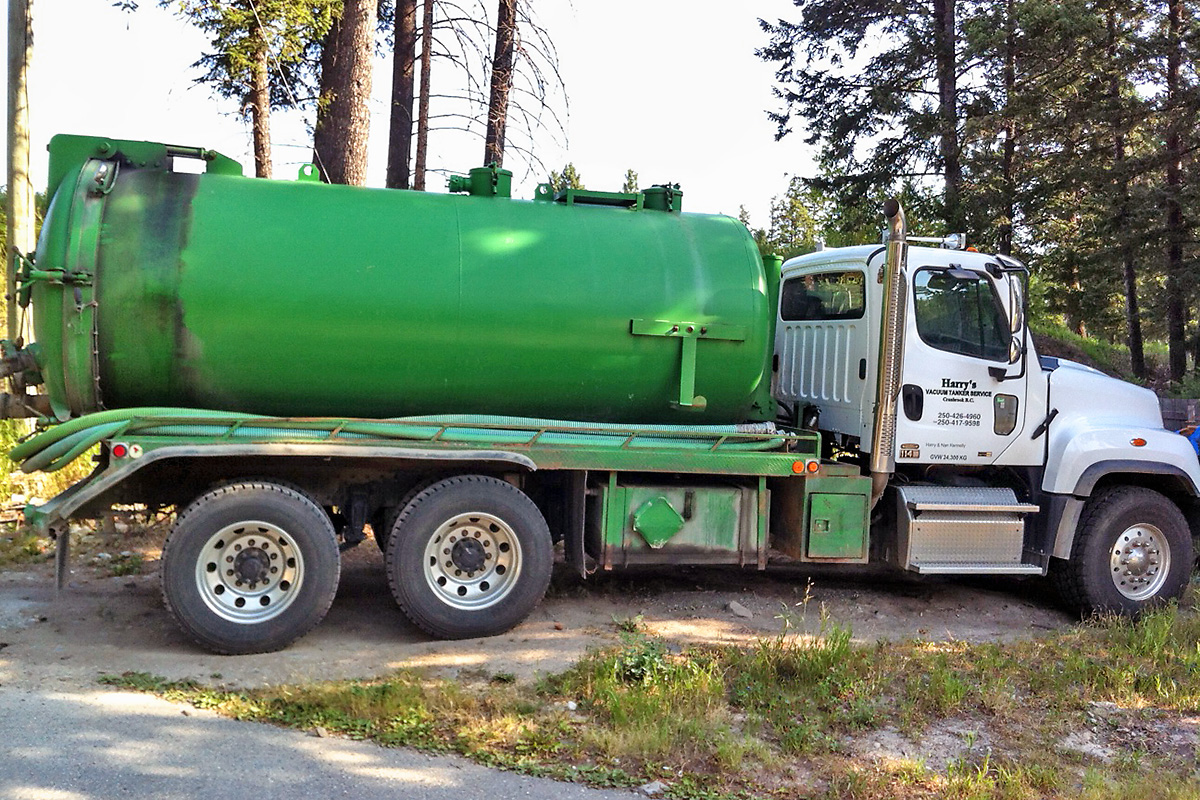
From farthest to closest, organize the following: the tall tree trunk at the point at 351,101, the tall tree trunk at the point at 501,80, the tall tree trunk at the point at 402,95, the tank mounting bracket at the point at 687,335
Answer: the tall tree trunk at the point at 402,95 → the tall tree trunk at the point at 501,80 → the tall tree trunk at the point at 351,101 → the tank mounting bracket at the point at 687,335

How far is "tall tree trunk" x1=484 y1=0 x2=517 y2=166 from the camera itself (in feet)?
45.9

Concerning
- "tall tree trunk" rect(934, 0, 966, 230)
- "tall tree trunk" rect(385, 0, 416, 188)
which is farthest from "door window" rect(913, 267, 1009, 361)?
"tall tree trunk" rect(934, 0, 966, 230)

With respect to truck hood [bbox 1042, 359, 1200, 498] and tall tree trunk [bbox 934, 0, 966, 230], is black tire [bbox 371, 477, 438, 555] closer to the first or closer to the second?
truck hood [bbox 1042, 359, 1200, 498]

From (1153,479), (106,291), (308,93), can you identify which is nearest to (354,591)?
(106,291)

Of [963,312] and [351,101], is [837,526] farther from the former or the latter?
[351,101]

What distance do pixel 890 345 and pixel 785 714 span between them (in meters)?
2.87

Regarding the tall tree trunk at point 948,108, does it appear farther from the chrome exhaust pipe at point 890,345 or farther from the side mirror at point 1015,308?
the chrome exhaust pipe at point 890,345

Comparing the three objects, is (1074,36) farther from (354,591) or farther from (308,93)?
(354,591)

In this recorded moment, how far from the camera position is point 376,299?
6344 millimetres

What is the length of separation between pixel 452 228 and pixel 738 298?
6.59 ft

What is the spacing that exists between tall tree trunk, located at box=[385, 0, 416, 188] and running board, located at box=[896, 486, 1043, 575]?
9.60m

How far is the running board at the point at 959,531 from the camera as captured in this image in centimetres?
729

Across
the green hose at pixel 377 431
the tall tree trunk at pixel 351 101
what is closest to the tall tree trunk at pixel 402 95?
the tall tree trunk at pixel 351 101

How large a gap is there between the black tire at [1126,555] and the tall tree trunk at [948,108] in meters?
11.1
